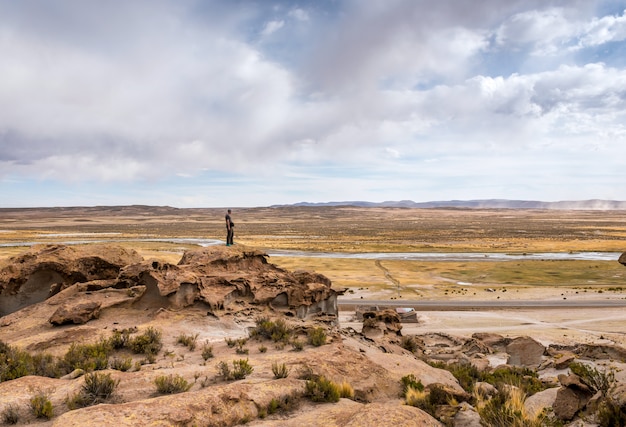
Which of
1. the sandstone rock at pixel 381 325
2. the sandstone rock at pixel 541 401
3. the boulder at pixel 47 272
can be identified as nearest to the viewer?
the sandstone rock at pixel 541 401

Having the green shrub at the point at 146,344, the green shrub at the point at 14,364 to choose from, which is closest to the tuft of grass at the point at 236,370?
the green shrub at the point at 146,344

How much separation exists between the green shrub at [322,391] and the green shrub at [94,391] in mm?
4144

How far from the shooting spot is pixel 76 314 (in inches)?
575

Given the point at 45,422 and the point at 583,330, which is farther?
the point at 583,330

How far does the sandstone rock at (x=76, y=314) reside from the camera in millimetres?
14516

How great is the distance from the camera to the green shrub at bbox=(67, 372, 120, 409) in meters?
8.75

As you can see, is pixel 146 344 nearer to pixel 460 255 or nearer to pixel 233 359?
pixel 233 359

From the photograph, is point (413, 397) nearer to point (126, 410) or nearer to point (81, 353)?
point (126, 410)

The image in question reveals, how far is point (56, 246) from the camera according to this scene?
20.3 m

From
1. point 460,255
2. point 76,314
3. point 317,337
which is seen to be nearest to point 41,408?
point 76,314

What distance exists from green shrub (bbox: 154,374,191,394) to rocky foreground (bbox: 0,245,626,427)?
4 centimetres

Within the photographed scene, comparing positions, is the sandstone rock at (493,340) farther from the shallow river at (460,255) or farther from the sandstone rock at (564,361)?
the shallow river at (460,255)

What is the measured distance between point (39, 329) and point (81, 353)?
4207 millimetres

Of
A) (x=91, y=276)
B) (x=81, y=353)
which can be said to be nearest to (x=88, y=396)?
(x=81, y=353)
